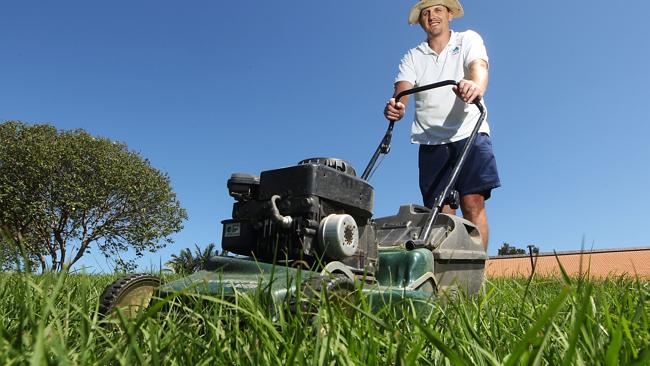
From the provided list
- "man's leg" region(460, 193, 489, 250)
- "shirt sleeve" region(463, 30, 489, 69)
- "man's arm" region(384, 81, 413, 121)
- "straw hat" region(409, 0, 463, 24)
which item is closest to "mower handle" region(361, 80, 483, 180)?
"man's arm" region(384, 81, 413, 121)

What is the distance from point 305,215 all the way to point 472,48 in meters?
2.70

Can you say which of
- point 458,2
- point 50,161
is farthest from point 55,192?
point 458,2

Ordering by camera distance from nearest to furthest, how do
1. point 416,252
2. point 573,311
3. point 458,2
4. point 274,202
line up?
point 573,311 < point 274,202 < point 416,252 < point 458,2

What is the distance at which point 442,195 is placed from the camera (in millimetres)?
4090

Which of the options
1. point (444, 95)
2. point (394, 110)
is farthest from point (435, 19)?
point (394, 110)

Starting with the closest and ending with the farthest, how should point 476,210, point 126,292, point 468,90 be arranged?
1. point 126,292
2. point 468,90
3. point 476,210

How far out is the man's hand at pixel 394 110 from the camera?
4.88m

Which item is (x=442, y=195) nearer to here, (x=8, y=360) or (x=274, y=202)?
(x=274, y=202)

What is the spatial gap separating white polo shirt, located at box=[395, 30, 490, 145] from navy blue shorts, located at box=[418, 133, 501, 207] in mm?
81

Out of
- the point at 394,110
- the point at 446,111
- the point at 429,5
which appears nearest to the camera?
the point at 394,110

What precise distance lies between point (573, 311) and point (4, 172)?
79.4 ft

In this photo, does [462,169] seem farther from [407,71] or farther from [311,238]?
[311,238]

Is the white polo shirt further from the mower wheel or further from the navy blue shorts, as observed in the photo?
the mower wheel

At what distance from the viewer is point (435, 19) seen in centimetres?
530
